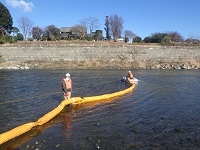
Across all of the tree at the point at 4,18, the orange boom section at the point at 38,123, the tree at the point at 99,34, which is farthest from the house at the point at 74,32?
the orange boom section at the point at 38,123

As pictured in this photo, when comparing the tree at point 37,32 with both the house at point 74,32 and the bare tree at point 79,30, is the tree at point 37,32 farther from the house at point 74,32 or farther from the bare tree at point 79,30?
the bare tree at point 79,30

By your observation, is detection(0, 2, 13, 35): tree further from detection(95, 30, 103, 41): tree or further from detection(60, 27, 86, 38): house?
detection(95, 30, 103, 41): tree

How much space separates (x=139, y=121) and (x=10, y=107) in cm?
A: 868

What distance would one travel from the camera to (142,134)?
492 inches

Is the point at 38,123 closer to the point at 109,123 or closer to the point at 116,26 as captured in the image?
the point at 109,123

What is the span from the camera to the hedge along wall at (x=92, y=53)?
61.2 metres

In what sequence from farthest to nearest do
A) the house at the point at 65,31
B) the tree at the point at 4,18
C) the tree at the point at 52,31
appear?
the house at the point at 65,31 < the tree at the point at 52,31 < the tree at the point at 4,18

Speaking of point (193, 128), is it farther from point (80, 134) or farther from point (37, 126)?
point (37, 126)

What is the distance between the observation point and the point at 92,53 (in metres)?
61.9

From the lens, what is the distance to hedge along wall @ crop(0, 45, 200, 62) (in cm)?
6119

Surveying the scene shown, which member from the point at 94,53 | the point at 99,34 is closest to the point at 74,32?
the point at 99,34

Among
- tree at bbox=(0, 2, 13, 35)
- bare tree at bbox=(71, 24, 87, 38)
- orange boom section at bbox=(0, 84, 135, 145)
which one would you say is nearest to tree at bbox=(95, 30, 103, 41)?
bare tree at bbox=(71, 24, 87, 38)

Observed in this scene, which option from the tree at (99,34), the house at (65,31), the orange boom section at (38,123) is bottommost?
the orange boom section at (38,123)

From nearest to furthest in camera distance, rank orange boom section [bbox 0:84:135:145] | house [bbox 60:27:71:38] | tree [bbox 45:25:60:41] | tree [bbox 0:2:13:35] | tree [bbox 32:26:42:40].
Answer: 1. orange boom section [bbox 0:84:135:145]
2. tree [bbox 0:2:13:35]
3. tree [bbox 45:25:60:41]
4. tree [bbox 32:26:42:40]
5. house [bbox 60:27:71:38]
